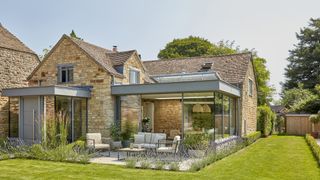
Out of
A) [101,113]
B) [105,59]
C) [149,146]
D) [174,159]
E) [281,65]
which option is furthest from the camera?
[281,65]

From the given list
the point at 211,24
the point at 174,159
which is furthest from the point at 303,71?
the point at 174,159

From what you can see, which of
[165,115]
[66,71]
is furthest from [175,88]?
[165,115]

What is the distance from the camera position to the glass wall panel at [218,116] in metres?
15.0

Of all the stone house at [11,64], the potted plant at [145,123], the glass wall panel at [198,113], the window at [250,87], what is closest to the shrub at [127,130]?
the potted plant at [145,123]

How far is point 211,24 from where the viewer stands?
19.5 m

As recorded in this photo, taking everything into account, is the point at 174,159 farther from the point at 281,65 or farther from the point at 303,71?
the point at 281,65

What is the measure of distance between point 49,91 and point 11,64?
641 cm

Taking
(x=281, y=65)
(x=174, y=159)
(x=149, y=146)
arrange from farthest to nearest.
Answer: (x=281, y=65)
(x=149, y=146)
(x=174, y=159)

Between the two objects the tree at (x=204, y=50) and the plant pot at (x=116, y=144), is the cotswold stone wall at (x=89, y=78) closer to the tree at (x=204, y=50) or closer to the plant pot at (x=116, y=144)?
the plant pot at (x=116, y=144)

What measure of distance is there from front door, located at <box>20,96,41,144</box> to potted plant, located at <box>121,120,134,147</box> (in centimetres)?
399

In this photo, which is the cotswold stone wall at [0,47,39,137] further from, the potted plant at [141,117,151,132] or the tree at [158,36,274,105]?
the tree at [158,36,274,105]

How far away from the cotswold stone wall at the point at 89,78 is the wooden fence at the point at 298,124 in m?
19.5

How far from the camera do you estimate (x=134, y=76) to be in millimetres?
19719

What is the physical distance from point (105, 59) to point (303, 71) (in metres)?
36.3
